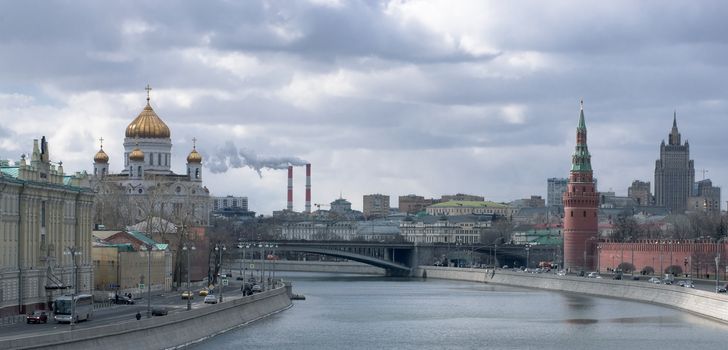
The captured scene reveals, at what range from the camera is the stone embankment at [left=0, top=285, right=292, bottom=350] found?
52.9 m

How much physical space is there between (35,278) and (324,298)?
4646 centimetres

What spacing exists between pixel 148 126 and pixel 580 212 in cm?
4733

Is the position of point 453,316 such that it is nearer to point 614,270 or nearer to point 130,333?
point 130,333

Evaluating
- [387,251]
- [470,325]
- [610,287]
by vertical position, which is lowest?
[470,325]

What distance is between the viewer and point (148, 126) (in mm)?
188125

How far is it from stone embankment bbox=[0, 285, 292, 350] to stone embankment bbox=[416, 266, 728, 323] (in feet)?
80.9

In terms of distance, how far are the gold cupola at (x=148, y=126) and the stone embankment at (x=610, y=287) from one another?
1248 inches

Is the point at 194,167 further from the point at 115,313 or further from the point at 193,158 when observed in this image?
the point at 115,313

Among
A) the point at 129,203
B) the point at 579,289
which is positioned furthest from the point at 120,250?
the point at 129,203

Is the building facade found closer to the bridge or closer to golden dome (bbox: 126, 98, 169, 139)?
the bridge

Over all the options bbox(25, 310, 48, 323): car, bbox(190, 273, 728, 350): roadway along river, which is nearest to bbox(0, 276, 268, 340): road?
bbox(25, 310, 48, 323): car

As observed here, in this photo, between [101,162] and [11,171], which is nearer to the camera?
[11,171]

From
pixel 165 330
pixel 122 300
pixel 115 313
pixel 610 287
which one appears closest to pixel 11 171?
pixel 115 313

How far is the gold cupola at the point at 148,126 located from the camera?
617 ft
